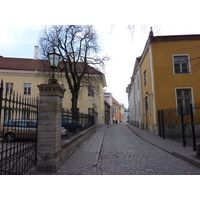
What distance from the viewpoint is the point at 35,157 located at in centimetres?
503

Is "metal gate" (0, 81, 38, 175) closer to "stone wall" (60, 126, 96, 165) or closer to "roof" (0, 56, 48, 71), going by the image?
"stone wall" (60, 126, 96, 165)

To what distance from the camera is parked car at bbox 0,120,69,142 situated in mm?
3818

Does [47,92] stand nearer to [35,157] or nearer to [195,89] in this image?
[35,157]

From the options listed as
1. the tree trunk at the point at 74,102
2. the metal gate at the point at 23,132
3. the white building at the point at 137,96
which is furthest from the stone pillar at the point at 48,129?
the white building at the point at 137,96

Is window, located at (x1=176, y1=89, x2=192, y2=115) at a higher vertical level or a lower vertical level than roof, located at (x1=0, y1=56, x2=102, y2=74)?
lower

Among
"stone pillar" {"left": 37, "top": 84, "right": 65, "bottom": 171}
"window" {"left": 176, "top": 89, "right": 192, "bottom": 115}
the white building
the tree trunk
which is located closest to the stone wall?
"stone pillar" {"left": 37, "top": 84, "right": 65, "bottom": 171}

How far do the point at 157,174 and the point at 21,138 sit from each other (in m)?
3.75

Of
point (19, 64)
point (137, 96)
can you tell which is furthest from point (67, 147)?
point (19, 64)

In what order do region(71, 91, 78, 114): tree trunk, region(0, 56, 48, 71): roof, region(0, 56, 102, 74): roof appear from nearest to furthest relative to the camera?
region(71, 91, 78, 114): tree trunk
region(0, 56, 102, 74): roof
region(0, 56, 48, 71): roof

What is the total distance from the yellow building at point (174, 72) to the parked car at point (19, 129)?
11.5 metres

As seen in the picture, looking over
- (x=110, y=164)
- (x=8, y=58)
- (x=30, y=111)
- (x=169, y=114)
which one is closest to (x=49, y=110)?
(x=30, y=111)

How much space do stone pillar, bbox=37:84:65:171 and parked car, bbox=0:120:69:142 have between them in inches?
11.4

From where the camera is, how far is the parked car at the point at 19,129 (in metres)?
3.82

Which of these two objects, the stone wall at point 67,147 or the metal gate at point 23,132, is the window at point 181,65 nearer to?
the stone wall at point 67,147
